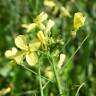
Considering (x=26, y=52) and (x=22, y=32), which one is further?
(x=22, y=32)

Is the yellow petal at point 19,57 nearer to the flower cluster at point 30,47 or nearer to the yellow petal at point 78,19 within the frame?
the flower cluster at point 30,47

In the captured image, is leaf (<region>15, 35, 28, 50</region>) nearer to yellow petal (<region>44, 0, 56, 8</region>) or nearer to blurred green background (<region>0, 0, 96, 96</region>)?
blurred green background (<region>0, 0, 96, 96</region>)

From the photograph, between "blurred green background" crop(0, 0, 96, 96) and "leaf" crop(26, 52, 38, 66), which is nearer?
"leaf" crop(26, 52, 38, 66)

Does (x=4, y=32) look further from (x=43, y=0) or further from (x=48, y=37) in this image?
(x=48, y=37)

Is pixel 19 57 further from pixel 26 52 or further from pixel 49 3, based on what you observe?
pixel 49 3

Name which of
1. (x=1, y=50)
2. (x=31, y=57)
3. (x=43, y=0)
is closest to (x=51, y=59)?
(x=31, y=57)

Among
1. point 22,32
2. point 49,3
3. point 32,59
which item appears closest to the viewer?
point 32,59

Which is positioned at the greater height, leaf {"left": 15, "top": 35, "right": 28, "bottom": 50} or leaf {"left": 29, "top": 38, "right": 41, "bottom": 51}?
leaf {"left": 15, "top": 35, "right": 28, "bottom": 50}

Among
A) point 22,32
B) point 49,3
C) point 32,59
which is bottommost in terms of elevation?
point 32,59

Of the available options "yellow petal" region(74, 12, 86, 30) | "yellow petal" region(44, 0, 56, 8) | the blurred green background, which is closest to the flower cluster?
"yellow petal" region(74, 12, 86, 30)

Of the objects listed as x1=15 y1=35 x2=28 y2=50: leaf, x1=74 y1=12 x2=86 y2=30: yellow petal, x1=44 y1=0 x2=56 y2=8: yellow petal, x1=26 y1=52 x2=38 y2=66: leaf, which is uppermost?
x1=44 y1=0 x2=56 y2=8: yellow petal

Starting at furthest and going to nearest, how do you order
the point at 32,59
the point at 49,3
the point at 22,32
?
the point at 22,32, the point at 49,3, the point at 32,59

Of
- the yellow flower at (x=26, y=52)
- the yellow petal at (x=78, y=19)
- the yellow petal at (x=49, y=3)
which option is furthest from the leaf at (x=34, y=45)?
the yellow petal at (x=49, y=3)

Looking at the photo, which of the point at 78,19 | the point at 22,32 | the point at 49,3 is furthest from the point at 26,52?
the point at 22,32
